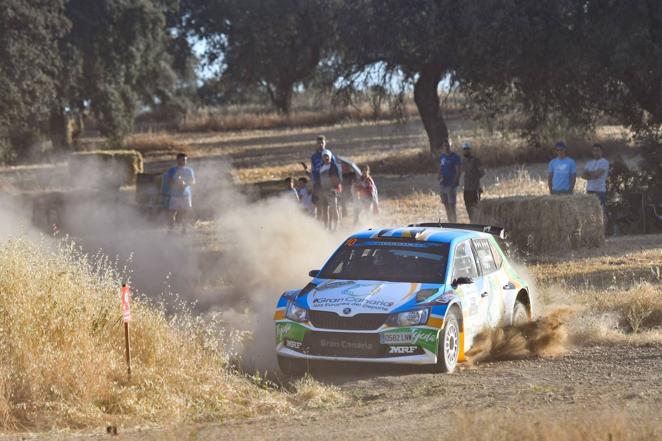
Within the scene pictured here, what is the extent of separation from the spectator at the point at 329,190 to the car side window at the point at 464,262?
8990mm

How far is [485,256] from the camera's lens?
13.6m

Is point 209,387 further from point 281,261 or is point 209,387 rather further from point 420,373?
point 281,261

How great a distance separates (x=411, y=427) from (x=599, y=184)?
15110 millimetres

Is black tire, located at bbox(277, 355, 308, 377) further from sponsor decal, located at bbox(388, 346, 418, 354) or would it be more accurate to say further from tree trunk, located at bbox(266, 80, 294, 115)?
tree trunk, located at bbox(266, 80, 294, 115)

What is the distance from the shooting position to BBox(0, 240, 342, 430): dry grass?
9.78 metres

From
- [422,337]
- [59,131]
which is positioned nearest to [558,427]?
[422,337]

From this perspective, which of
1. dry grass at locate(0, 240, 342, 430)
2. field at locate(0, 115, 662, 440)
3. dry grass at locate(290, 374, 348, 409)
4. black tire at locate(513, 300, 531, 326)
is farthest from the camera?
black tire at locate(513, 300, 531, 326)

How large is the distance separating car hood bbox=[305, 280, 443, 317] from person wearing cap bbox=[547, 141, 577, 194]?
34.8ft

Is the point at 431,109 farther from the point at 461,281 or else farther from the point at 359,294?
the point at 359,294

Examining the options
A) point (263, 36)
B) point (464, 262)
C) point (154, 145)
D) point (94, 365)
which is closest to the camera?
point (94, 365)

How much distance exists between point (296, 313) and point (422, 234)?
2.01 metres

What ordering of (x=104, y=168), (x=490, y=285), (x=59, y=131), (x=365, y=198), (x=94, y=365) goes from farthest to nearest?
(x=59, y=131)
(x=104, y=168)
(x=365, y=198)
(x=490, y=285)
(x=94, y=365)

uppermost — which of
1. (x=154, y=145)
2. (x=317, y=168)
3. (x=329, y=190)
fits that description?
(x=317, y=168)

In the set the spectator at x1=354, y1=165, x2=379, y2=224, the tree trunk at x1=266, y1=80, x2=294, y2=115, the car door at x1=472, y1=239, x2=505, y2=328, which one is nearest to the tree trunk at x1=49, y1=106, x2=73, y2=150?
the tree trunk at x1=266, y1=80, x2=294, y2=115
